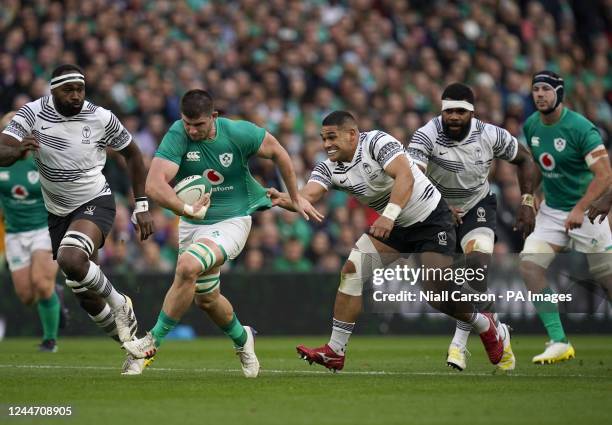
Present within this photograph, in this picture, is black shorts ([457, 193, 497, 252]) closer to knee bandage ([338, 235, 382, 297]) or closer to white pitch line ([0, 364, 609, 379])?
knee bandage ([338, 235, 382, 297])

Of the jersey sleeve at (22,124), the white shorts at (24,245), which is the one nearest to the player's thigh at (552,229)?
the jersey sleeve at (22,124)

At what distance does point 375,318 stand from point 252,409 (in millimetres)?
12294

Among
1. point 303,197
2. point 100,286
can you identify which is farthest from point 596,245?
point 100,286

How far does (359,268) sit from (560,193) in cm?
354

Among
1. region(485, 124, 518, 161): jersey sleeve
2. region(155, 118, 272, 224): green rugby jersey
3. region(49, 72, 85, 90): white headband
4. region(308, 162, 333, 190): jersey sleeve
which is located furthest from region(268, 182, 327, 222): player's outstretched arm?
region(49, 72, 85, 90): white headband

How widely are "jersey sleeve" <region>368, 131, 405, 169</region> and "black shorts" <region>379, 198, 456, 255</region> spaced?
0.85 m

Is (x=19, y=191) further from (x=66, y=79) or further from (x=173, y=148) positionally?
(x=173, y=148)

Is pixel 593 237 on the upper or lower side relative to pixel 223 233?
lower

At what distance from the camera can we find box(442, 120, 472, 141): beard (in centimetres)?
1322

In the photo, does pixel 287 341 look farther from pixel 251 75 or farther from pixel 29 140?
pixel 29 140

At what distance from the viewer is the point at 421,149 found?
13.3m

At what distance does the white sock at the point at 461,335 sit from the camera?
12.9m

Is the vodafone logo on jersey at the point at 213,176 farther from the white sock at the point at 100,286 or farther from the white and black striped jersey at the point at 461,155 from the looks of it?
the white and black striped jersey at the point at 461,155

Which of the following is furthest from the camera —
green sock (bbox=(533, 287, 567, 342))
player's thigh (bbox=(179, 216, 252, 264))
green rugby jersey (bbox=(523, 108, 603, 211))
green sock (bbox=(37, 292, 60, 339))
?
green sock (bbox=(37, 292, 60, 339))
